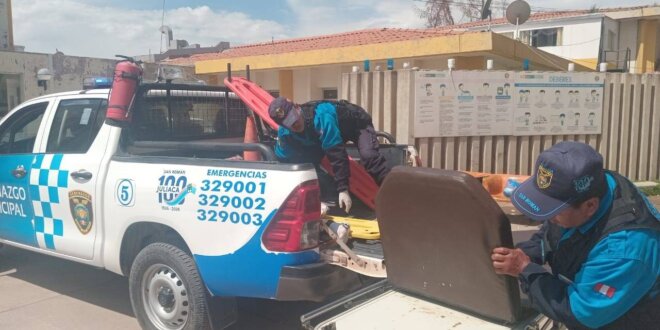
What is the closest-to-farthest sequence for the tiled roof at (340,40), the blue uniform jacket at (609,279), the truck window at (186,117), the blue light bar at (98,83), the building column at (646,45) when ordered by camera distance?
the blue uniform jacket at (609,279) < the truck window at (186,117) < the blue light bar at (98,83) < the tiled roof at (340,40) < the building column at (646,45)

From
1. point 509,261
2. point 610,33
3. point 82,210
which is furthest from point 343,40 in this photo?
point 610,33

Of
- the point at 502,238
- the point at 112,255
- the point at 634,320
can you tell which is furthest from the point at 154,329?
the point at 634,320

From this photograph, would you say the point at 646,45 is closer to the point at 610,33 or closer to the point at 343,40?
the point at 610,33

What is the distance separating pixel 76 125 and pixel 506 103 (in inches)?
232

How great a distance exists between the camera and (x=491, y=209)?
2.16 m

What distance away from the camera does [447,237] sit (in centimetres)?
235

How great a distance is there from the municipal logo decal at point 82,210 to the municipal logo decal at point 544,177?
3.29 m

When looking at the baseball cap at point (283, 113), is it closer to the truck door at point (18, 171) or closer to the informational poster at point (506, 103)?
the truck door at point (18, 171)

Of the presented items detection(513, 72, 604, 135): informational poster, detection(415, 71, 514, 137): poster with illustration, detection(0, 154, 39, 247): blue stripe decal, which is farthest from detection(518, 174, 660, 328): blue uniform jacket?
detection(513, 72, 604, 135): informational poster

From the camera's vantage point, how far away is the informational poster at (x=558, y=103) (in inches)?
320

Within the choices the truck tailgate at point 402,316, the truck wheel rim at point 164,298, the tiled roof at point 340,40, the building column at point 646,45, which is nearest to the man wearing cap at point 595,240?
the truck tailgate at point 402,316

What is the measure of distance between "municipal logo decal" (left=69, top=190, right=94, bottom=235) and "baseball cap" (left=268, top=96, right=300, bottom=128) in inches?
59.1

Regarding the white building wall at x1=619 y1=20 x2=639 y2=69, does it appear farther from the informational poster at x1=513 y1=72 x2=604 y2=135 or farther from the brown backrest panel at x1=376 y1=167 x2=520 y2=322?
the brown backrest panel at x1=376 y1=167 x2=520 y2=322

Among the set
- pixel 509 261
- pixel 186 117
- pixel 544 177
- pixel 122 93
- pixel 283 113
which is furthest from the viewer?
pixel 186 117
